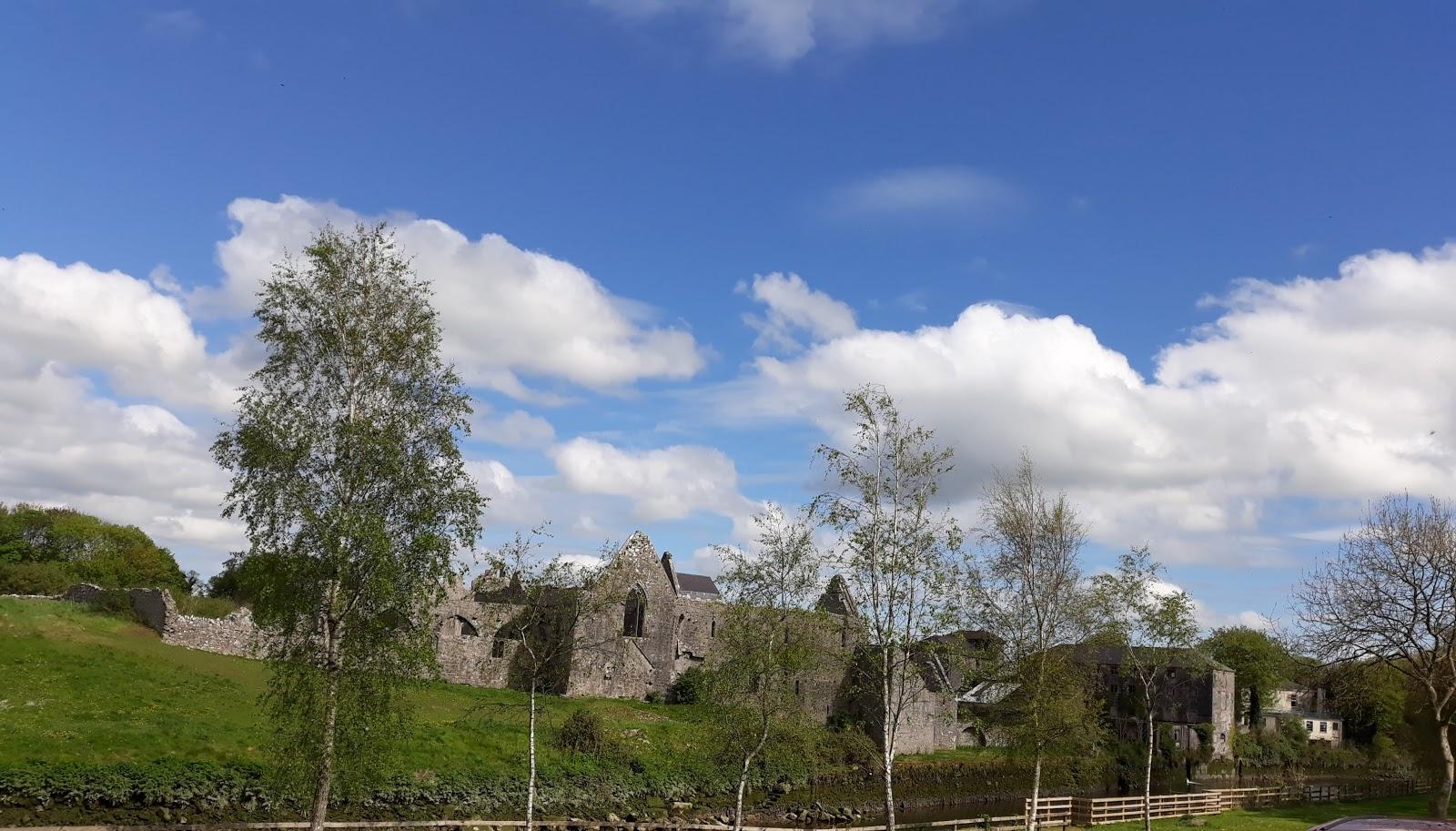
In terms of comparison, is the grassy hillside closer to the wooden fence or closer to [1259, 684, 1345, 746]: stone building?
the wooden fence

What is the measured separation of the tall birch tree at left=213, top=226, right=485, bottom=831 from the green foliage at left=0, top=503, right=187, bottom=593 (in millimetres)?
50960

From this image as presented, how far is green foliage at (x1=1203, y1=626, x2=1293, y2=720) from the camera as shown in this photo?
88.8 metres

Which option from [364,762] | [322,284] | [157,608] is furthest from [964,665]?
[157,608]

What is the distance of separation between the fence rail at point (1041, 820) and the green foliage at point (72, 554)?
47.7 meters

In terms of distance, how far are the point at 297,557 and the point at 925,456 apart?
56.6 feet

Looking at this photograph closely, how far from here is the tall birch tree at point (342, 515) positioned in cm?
2420

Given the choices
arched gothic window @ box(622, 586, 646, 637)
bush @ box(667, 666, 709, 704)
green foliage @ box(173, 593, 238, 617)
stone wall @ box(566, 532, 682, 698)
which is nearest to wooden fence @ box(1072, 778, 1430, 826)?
bush @ box(667, 666, 709, 704)

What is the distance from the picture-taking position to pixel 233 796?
1183 inches

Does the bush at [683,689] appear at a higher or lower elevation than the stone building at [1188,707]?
higher

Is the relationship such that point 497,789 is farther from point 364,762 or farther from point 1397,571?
point 1397,571

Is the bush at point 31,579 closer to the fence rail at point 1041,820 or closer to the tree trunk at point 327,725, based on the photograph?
the fence rail at point 1041,820

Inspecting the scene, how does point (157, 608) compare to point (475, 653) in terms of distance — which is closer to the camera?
point (157, 608)

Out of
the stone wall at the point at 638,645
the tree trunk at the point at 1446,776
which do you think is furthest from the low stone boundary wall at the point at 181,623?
the tree trunk at the point at 1446,776

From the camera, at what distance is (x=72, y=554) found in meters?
92.2
